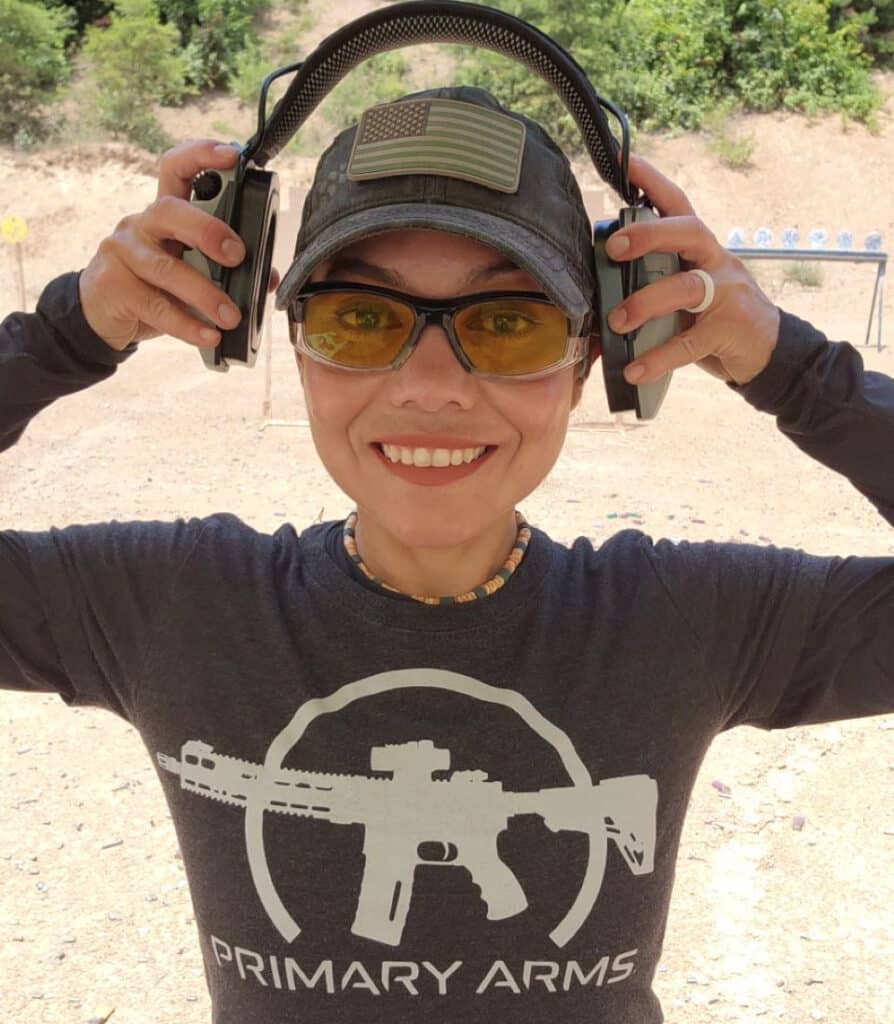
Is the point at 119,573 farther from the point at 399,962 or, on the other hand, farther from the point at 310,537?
the point at 399,962

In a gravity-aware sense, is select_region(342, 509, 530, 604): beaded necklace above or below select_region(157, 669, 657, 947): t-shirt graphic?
above

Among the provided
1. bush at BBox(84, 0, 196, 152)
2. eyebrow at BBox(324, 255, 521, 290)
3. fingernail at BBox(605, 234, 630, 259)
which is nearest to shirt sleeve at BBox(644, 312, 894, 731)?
fingernail at BBox(605, 234, 630, 259)

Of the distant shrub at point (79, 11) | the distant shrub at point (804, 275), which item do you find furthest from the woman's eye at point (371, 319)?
the distant shrub at point (79, 11)

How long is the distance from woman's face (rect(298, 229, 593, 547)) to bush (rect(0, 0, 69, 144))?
664 inches

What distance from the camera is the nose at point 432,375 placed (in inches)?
40.8

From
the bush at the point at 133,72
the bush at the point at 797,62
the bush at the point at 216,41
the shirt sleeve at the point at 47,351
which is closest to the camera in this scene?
the shirt sleeve at the point at 47,351

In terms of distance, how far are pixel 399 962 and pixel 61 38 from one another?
19.9m

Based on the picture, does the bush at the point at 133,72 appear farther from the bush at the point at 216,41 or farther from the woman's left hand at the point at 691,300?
the woman's left hand at the point at 691,300

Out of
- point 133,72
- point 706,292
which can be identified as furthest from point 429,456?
point 133,72

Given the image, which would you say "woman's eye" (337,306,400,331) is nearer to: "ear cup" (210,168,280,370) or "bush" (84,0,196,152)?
"ear cup" (210,168,280,370)

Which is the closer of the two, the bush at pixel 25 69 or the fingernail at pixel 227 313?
the fingernail at pixel 227 313

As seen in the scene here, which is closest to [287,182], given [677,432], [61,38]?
[61,38]

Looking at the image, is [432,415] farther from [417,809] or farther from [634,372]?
[417,809]

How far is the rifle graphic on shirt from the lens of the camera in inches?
42.4
